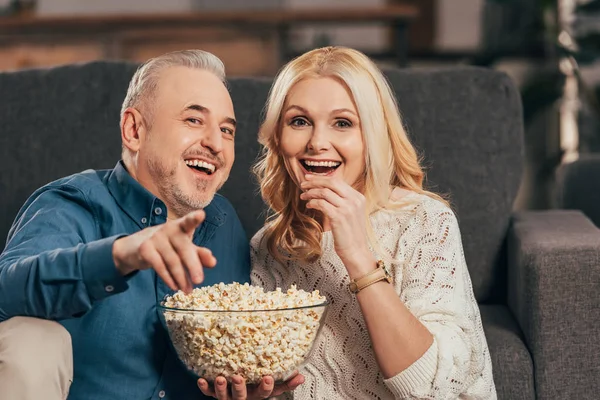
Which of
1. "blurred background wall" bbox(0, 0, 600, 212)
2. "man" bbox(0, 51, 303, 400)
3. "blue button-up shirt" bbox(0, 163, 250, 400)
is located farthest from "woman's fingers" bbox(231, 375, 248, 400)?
"blurred background wall" bbox(0, 0, 600, 212)

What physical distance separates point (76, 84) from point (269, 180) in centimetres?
70

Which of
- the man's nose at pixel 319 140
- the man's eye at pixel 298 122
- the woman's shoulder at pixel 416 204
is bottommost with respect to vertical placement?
the woman's shoulder at pixel 416 204

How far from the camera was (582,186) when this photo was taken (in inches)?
114

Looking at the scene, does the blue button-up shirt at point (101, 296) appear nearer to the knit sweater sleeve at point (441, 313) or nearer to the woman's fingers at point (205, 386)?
the woman's fingers at point (205, 386)

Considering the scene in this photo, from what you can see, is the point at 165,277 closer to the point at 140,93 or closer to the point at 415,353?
the point at 415,353

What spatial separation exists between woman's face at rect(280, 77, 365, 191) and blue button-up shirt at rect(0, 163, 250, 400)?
0.27m

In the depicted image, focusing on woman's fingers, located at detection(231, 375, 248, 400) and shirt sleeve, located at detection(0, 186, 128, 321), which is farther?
woman's fingers, located at detection(231, 375, 248, 400)

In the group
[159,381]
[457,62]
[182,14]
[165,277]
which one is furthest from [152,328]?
[457,62]

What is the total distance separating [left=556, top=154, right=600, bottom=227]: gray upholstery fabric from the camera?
2871 mm

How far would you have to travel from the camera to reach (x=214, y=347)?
1357mm

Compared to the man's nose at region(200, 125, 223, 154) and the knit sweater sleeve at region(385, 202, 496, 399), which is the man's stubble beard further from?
the knit sweater sleeve at region(385, 202, 496, 399)

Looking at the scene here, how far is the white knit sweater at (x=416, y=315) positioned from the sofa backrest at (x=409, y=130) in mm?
472

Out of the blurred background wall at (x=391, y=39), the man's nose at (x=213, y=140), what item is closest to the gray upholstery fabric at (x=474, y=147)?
the man's nose at (x=213, y=140)

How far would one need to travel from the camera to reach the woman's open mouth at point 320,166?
1.71 meters
